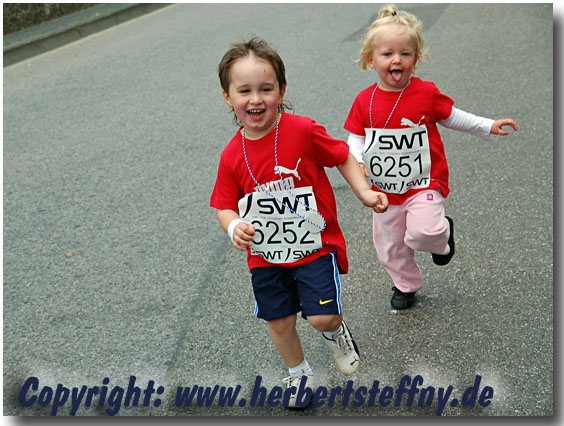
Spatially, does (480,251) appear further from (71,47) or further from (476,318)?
(71,47)

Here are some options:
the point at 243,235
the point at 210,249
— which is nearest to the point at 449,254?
the point at 243,235

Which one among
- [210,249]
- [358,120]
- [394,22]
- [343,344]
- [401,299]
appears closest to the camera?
[343,344]

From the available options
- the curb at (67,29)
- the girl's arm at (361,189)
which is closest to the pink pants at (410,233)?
the girl's arm at (361,189)

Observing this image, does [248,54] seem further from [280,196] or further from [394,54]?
[394,54]

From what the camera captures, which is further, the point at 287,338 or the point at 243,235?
the point at 287,338

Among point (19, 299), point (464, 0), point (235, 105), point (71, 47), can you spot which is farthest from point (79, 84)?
point (235, 105)

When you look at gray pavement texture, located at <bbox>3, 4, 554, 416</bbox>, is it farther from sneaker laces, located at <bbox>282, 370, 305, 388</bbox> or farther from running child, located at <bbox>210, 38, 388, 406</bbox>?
running child, located at <bbox>210, 38, 388, 406</bbox>

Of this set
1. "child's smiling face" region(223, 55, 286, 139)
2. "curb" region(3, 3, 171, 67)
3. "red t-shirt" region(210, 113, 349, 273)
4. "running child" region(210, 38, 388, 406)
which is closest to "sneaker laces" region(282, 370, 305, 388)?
"running child" region(210, 38, 388, 406)

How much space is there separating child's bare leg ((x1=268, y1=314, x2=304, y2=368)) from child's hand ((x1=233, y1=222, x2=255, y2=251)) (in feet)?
1.34

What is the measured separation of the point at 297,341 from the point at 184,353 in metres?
0.76

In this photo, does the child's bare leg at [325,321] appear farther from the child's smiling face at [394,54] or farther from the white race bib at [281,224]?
the child's smiling face at [394,54]

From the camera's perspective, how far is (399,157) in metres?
3.26

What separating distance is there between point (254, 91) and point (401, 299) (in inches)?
59.5

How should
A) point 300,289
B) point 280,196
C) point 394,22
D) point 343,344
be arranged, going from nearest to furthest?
point 280,196 → point 300,289 → point 343,344 → point 394,22
